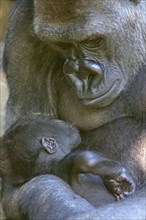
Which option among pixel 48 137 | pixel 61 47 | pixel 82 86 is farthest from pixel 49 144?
pixel 61 47

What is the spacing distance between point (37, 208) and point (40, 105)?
2.83 ft

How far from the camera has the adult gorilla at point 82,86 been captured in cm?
529

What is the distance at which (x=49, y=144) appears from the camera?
5797mm

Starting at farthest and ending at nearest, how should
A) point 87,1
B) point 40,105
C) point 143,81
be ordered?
point 40,105
point 143,81
point 87,1

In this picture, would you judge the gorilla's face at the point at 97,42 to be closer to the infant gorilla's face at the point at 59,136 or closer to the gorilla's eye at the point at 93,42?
the gorilla's eye at the point at 93,42

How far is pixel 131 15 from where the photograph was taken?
546 centimetres

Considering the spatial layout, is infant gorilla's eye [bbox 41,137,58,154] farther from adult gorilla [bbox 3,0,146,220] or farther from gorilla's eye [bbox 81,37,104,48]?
gorilla's eye [bbox 81,37,104,48]

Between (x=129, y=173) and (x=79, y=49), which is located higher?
(x=79, y=49)

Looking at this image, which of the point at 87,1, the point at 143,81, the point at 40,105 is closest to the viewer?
the point at 87,1

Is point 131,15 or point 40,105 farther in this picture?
point 40,105

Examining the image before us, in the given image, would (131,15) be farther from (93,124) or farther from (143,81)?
(93,124)

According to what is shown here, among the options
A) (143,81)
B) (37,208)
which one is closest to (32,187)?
(37,208)

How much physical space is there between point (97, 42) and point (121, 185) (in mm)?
918

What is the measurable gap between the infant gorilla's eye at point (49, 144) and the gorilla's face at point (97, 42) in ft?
1.35
